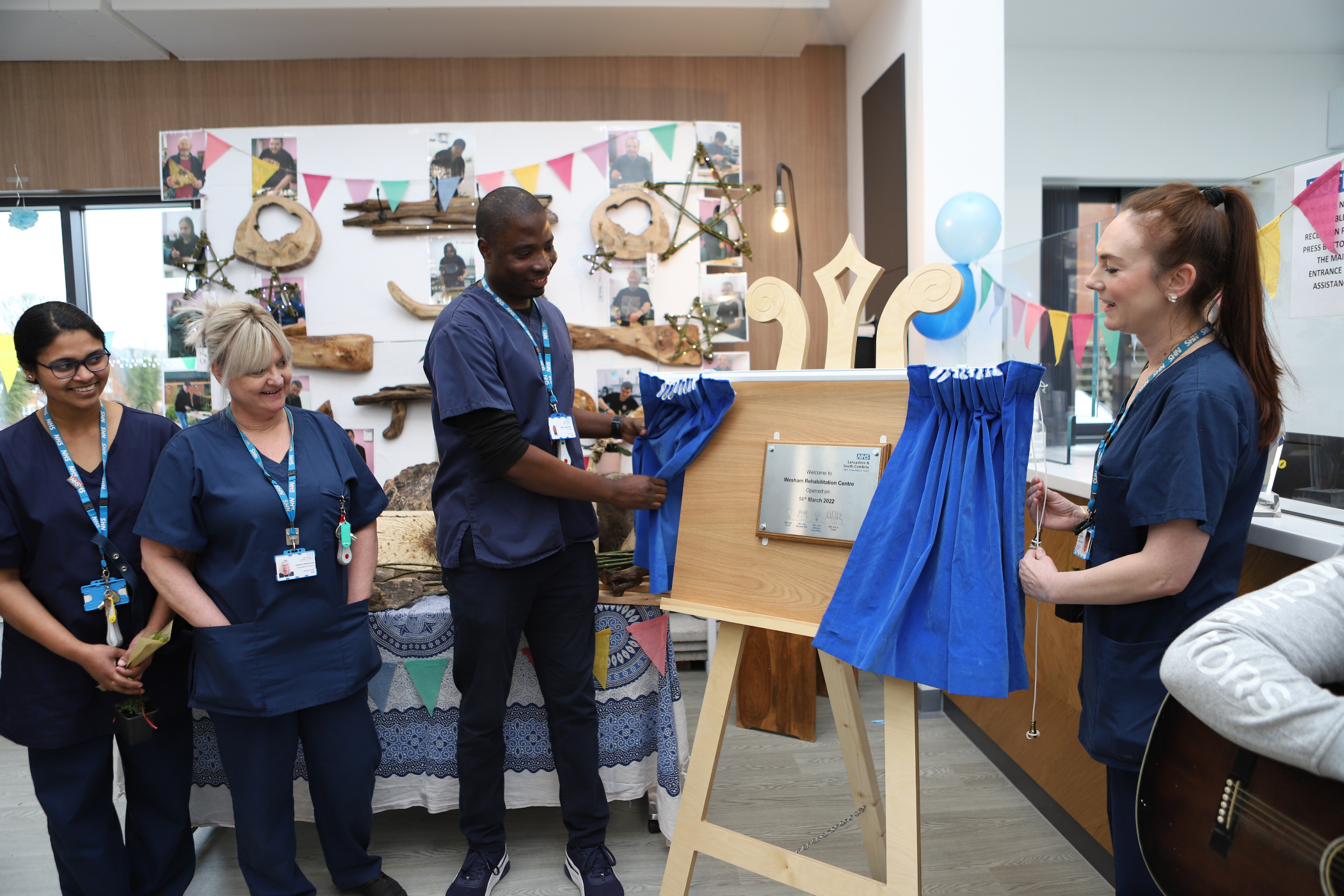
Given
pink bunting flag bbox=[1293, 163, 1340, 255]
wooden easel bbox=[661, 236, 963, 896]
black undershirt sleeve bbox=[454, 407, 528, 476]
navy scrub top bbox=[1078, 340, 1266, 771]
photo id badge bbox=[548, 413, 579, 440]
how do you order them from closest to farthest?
navy scrub top bbox=[1078, 340, 1266, 771], wooden easel bbox=[661, 236, 963, 896], pink bunting flag bbox=[1293, 163, 1340, 255], black undershirt sleeve bbox=[454, 407, 528, 476], photo id badge bbox=[548, 413, 579, 440]

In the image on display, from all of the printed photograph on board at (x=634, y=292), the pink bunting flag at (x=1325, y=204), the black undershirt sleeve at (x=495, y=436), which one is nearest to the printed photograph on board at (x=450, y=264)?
the printed photograph on board at (x=634, y=292)

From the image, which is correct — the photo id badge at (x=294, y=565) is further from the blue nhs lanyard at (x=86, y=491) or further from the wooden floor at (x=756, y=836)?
the wooden floor at (x=756, y=836)

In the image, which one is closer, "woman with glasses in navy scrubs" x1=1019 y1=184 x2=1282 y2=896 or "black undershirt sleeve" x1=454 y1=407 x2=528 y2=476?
"woman with glasses in navy scrubs" x1=1019 y1=184 x2=1282 y2=896

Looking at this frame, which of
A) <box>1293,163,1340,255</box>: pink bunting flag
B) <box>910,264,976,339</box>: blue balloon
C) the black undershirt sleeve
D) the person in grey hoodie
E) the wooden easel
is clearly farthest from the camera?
<box>910,264,976,339</box>: blue balloon

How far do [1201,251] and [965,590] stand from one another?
0.67 meters

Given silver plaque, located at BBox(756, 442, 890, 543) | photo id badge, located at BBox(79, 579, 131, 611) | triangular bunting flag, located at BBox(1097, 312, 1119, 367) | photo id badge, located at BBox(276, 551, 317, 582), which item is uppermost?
triangular bunting flag, located at BBox(1097, 312, 1119, 367)

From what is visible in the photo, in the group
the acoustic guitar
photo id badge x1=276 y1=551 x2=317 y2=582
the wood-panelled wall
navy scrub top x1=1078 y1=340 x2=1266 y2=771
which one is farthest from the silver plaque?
the wood-panelled wall

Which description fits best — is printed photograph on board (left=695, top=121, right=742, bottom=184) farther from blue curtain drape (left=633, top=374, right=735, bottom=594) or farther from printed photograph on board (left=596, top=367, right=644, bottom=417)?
blue curtain drape (left=633, top=374, right=735, bottom=594)

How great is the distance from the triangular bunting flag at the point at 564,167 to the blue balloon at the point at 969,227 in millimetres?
1808

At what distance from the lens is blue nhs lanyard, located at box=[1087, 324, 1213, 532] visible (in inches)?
49.6

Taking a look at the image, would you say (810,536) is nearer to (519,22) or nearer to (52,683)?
(52,683)

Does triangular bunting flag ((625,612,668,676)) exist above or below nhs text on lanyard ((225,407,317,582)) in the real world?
below

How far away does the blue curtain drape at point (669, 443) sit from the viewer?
172 cm

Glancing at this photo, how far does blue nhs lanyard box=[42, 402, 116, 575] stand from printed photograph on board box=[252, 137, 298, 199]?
2.28 metres
